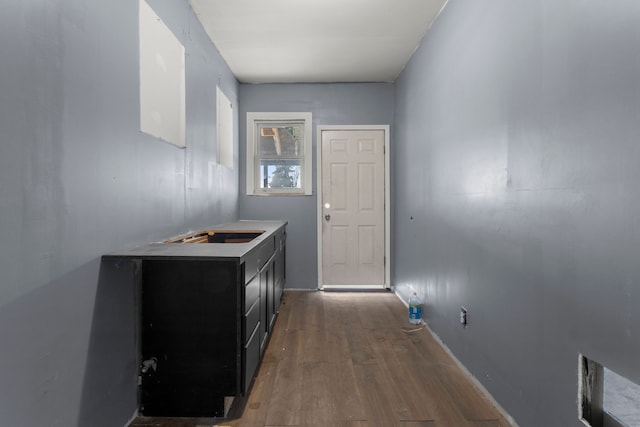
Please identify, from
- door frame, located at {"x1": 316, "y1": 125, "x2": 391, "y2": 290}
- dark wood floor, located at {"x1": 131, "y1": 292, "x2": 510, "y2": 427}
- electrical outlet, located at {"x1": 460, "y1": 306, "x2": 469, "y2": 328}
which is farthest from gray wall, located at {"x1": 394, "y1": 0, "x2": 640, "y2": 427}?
door frame, located at {"x1": 316, "y1": 125, "x2": 391, "y2": 290}

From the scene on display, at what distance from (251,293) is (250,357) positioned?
0.37m

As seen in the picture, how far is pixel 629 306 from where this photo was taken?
1177mm

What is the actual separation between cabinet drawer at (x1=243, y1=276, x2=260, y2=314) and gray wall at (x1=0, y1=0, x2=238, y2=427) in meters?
0.58

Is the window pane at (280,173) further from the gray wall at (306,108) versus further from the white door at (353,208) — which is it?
the white door at (353,208)

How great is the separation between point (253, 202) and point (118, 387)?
313 centimetres

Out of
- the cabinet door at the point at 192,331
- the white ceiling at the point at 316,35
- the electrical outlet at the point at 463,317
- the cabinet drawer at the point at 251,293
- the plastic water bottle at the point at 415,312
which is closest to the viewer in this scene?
the cabinet door at the point at 192,331

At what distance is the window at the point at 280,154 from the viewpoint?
15.5 ft

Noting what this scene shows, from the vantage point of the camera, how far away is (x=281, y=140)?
4.82m

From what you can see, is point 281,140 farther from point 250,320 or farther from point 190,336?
point 190,336

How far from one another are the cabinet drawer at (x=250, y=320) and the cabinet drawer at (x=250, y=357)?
0.04 metres

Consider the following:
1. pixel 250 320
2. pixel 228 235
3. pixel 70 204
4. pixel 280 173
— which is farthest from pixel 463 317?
pixel 280 173

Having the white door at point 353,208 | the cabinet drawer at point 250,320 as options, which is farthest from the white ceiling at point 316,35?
the cabinet drawer at point 250,320

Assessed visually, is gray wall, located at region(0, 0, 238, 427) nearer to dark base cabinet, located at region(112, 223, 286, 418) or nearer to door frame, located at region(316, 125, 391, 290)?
dark base cabinet, located at region(112, 223, 286, 418)

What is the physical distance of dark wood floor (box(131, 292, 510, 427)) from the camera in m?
1.95
